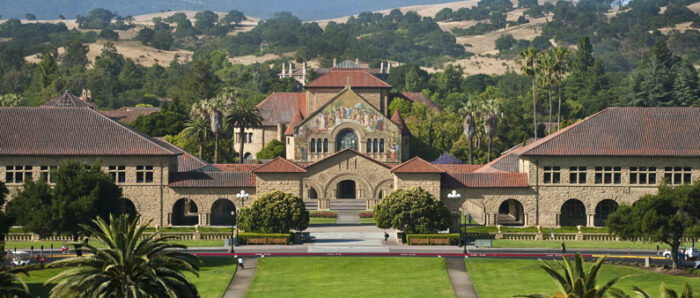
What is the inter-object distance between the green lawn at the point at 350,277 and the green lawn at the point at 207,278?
1.77 meters

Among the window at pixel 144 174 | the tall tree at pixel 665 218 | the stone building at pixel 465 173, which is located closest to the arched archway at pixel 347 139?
the stone building at pixel 465 173

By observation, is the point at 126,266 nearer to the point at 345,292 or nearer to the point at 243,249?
the point at 345,292

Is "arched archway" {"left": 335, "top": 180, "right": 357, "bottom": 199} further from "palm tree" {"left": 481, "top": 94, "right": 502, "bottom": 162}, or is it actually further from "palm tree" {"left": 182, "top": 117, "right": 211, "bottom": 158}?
"palm tree" {"left": 481, "top": 94, "right": 502, "bottom": 162}

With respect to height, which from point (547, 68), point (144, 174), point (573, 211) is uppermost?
point (547, 68)

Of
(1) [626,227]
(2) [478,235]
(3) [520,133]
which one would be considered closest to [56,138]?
(2) [478,235]

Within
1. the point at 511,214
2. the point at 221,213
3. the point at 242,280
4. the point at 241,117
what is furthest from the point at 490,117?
the point at 242,280

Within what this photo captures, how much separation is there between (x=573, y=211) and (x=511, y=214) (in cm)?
742

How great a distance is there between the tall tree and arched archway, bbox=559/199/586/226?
1982 centimetres

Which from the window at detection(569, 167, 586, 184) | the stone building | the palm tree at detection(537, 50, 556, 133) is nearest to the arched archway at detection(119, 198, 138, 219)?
the stone building

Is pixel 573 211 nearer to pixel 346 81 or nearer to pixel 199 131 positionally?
pixel 199 131

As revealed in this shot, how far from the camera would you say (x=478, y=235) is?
292 ft

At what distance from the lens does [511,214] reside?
350ft

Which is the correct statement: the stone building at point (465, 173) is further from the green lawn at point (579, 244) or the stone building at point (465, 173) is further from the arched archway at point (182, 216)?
the green lawn at point (579, 244)

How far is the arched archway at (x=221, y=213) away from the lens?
101375mm
